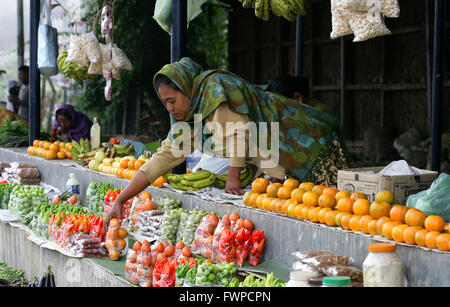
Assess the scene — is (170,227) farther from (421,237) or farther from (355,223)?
(421,237)

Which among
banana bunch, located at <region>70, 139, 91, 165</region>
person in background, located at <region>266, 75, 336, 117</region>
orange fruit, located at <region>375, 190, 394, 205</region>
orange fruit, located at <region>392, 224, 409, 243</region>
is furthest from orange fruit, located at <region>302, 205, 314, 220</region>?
banana bunch, located at <region>70, 139, 91, 165</region>

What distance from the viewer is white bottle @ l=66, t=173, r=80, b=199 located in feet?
17.7

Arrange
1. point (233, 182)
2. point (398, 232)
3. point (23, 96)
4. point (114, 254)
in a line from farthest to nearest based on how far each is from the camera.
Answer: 1. point (23, 96)
2. point (233, 182)
3. point (114, 254)
4. point (398, 232)

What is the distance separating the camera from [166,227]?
12.2 feet

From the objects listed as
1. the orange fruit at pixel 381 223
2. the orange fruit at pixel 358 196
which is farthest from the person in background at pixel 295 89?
the orange fruit at pixel 381 223

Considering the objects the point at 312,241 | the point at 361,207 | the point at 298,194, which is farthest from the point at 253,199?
the point at 361,207

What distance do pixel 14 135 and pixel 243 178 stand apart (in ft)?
17.5

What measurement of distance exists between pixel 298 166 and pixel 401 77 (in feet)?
19.5

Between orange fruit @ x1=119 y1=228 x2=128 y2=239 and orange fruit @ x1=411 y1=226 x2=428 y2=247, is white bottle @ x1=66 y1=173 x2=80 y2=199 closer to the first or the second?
orange fruit @ x1=119 y1=228 x2=128 y2=239

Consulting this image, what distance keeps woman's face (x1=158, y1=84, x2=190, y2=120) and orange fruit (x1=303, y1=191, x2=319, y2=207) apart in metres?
1.06

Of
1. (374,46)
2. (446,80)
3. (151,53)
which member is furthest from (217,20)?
(446,80)

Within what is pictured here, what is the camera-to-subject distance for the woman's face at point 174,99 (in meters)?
3.63

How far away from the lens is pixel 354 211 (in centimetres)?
276

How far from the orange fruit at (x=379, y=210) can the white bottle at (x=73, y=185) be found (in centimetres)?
339
